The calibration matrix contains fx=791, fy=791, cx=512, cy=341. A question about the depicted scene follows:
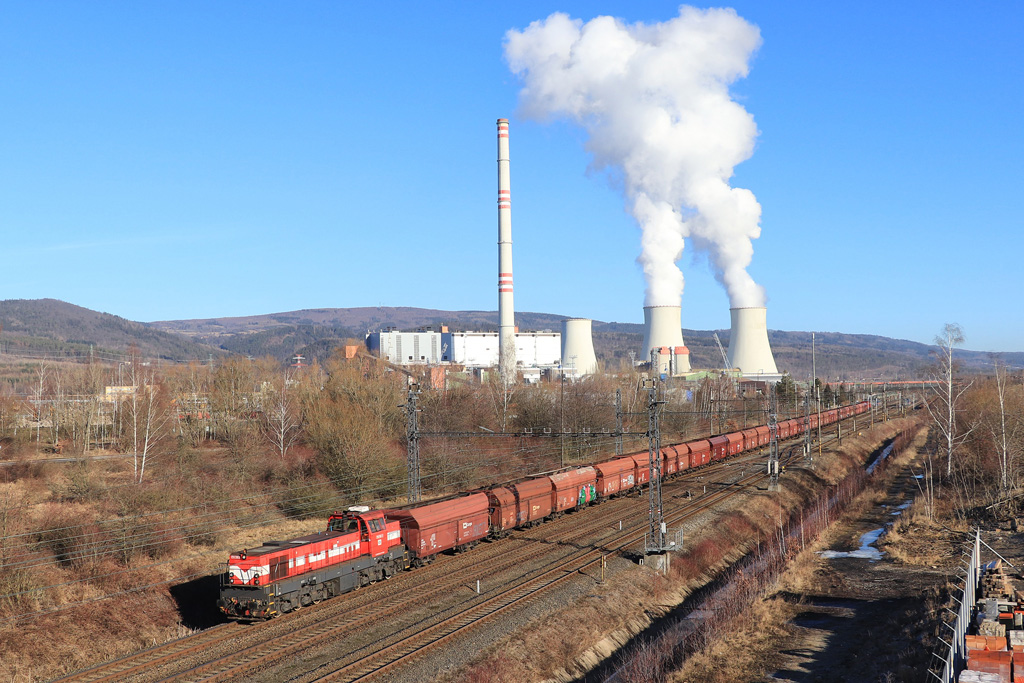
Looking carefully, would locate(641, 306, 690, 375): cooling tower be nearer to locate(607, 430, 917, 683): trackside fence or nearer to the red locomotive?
locate(607, 430, 917, 683): trackside fence

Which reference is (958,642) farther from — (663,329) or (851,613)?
(663,329)

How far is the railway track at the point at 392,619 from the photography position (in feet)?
68.5

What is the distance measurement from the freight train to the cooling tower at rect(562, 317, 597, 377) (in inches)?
3038

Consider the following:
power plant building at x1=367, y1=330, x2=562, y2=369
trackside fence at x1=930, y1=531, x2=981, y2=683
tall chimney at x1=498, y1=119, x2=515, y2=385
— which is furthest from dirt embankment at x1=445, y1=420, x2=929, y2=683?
power plant building at x1=367, y1=330, x2=562, y2=369

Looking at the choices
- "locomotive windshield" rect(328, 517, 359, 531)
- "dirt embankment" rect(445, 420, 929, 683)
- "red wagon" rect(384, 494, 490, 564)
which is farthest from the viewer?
"red wagon" rect(384, 494, 490, 564)

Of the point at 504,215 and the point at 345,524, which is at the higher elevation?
the point at 504,215

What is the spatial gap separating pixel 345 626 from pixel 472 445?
1355 inches

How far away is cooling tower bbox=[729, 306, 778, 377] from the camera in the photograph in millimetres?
104688

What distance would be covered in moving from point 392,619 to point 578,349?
102 m

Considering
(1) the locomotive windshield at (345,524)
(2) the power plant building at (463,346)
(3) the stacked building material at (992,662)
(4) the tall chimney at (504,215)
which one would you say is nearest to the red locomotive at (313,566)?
(1) the locomotive windshield at (345,524)

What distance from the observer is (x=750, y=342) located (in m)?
107

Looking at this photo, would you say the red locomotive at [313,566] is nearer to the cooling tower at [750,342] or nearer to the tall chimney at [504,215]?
the tall chimney at [504,215]

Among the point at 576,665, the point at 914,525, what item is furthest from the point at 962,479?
the point at 576,665

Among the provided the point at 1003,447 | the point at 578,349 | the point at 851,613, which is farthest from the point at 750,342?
the point at 851,613
